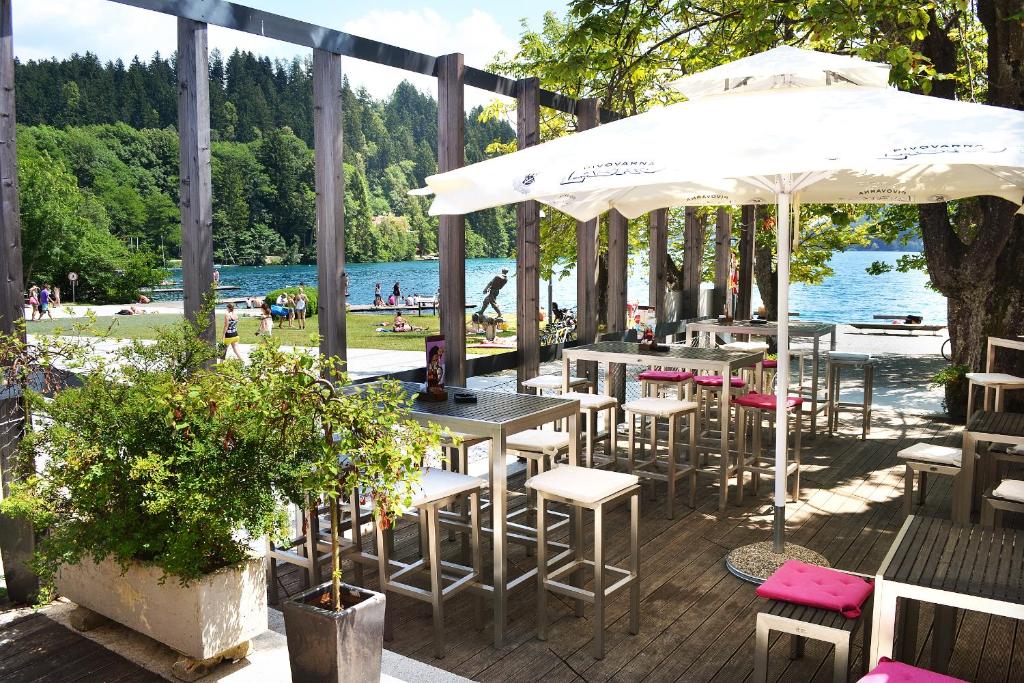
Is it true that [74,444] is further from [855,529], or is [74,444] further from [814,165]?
[855,529]

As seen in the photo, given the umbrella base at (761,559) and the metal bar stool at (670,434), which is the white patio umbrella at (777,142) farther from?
the metal bar stool at (670,434)

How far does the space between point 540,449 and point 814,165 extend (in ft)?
7.32

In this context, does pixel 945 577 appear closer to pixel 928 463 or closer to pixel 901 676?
pixel 901 676

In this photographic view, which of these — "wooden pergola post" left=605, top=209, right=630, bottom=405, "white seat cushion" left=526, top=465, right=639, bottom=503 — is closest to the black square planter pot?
"white seat cushion" left=526, top=465, right=639, bottom=503

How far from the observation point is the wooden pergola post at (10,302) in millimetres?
3463

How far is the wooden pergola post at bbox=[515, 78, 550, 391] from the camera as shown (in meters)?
6.38

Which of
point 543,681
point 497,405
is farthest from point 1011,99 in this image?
point 543,681

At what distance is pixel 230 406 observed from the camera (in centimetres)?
295

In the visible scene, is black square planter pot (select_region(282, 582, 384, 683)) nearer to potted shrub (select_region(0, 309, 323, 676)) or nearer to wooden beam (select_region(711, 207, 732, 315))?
potted shrub (select_region(0, 309, 323, 676))

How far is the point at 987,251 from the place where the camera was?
774 cm

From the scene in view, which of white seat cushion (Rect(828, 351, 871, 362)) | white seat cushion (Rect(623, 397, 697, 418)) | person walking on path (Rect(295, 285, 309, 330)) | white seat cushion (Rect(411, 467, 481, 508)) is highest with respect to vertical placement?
person walking on path (Rect(295, 285, 309, 330))

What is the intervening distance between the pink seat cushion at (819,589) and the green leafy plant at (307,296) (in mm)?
2781

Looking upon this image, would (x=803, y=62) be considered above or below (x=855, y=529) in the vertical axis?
above

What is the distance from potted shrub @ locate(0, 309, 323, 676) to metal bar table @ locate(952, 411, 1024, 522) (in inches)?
145
